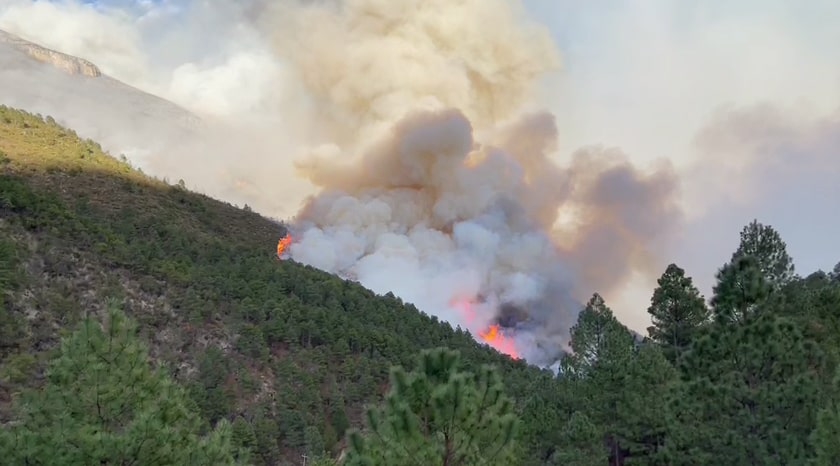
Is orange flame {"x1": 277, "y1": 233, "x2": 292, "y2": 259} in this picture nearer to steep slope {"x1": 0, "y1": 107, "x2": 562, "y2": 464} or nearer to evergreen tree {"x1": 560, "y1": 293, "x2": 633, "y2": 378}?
steep slope {"x1": 0, "y1": 107, "x2": 562, "y2": 464}

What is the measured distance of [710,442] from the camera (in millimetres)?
16828

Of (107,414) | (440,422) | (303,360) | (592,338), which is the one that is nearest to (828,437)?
(440,422)

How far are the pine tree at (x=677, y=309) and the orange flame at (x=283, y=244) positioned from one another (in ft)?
208

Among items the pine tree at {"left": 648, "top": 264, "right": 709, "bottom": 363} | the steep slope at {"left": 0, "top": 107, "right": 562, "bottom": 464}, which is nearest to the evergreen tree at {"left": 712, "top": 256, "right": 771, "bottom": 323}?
the steep slope at {"left": 0, "top": 107, "right": 562, "bottom": 464}

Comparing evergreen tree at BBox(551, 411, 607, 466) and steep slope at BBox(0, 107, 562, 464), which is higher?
steep slope at BBox(0, 107, 562, 464)

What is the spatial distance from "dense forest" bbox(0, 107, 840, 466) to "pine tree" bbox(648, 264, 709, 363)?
0.32ft

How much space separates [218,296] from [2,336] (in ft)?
58.9

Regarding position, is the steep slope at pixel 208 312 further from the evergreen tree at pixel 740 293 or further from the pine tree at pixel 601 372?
the evergreen tree at pixel 740 293

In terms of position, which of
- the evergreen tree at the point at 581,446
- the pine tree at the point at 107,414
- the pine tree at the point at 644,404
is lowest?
the pine tree at the point at 107,414

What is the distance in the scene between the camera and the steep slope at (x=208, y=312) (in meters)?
40.7

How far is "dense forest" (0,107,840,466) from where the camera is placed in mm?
11055

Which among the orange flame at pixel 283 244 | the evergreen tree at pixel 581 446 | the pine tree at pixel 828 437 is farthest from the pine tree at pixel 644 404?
the orange flame at pixel 283 244

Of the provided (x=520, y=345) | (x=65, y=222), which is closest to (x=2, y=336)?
(x=65, y=222)

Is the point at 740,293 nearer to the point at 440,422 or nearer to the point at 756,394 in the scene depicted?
the point at 756,394
